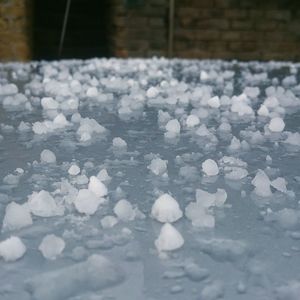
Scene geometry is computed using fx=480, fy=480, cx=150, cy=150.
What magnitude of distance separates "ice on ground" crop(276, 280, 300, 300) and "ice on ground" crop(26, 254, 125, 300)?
23 centimetres

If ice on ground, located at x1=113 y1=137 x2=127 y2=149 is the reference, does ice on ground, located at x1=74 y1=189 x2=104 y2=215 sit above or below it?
above

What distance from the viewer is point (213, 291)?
671mm

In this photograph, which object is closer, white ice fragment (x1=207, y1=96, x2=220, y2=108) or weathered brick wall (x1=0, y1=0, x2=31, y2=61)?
white ice fragment (x1=207, y1=96, x2=220, y2=108)

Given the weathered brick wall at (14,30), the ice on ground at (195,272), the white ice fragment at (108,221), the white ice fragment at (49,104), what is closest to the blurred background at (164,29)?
the weathered brick wall at (14,30)

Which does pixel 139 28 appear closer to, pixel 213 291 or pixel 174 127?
pixel 174 127

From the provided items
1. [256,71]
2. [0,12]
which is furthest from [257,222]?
[0,12]

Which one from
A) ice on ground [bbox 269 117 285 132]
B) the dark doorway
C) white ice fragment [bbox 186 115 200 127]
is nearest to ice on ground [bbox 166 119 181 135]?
white ice fragment [bbox 186 115 200 127]

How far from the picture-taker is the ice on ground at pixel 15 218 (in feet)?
2.96

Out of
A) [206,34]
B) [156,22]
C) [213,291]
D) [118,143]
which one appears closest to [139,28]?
[156,22]

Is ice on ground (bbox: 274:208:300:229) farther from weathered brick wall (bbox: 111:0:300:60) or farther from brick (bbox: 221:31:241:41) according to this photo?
brick (bbox: 221:31:241:41)

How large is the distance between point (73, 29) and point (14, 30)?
1270mm

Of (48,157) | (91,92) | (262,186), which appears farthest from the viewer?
(91,92)

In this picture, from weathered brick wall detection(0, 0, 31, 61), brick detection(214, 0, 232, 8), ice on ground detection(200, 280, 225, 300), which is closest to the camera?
ice on ground detection(200, 280, 225, 300)

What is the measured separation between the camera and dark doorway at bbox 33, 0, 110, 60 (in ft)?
22.2
